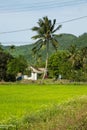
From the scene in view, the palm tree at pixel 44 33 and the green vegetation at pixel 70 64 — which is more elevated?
the palm tree at pixel 44 33

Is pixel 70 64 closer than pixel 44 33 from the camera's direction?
No

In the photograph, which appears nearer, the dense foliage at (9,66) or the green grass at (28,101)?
the green grass at (28,101)

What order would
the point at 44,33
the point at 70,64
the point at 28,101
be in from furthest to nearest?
1. the point at 70,64
2. the point at 44,33
3. the point at 28,101

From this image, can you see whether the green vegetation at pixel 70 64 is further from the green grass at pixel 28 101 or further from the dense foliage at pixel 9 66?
the green grass at pixel 28 101

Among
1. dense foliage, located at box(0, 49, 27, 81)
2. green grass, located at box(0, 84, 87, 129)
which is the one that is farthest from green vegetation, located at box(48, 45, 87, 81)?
green grass, located at box(0, 84, 87, 129)

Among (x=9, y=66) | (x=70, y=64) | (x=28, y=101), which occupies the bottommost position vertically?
(x=70, y=64)

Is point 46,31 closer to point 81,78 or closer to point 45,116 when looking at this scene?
point 81,78

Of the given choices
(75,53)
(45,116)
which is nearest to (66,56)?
(75,53)

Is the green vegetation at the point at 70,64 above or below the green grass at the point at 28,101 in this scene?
below

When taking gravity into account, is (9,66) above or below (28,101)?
below

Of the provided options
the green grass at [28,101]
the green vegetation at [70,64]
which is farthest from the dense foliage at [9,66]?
the green grass at [28,101]

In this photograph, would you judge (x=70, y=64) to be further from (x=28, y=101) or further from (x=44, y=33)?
(x=28, y=101)

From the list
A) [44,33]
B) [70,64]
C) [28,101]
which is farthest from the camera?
[70,64]

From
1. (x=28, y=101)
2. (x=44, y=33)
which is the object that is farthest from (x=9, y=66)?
(x=28, y=101)
